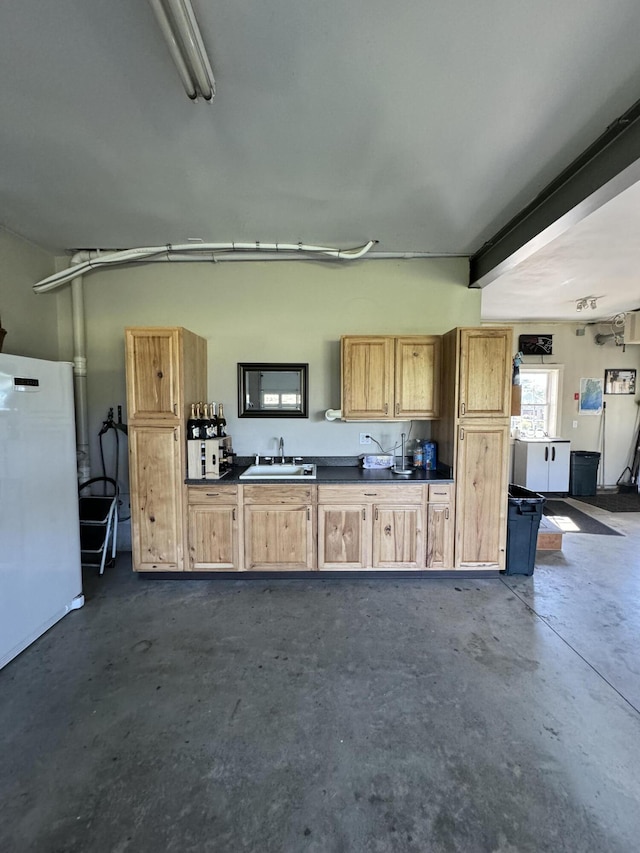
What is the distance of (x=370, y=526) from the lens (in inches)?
126

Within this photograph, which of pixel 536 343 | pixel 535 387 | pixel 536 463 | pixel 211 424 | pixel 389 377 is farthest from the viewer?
pixel 535 387

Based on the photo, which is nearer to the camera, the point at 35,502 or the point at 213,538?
the point at 35,502

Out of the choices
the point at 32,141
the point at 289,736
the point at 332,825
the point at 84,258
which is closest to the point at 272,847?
the point at 332,825

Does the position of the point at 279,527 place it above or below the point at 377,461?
below

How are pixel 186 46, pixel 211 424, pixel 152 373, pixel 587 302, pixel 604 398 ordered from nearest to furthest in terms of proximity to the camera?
pixel 186 46 → pixel 152 373 → pixel 211 424 → pixel 587 302 → pixel 604 398

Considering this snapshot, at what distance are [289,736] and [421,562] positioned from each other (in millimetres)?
1824

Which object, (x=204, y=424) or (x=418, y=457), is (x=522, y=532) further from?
(x=204, y=424)

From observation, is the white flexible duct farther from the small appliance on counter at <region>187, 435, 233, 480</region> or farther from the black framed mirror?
the small appliance on counter at <region>187, 435, 233, 480</region>

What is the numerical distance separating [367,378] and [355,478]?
0.92 metres

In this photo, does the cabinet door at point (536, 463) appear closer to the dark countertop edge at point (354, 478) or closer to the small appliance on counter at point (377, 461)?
the dark countertop edge at point (354, 478)

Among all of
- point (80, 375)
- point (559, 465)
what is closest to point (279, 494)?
point (80, 375)

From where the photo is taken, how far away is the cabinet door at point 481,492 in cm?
318

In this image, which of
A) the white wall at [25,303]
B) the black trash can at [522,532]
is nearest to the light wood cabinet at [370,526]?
the black trash can at [522,532]

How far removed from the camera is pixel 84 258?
3.48 meters
